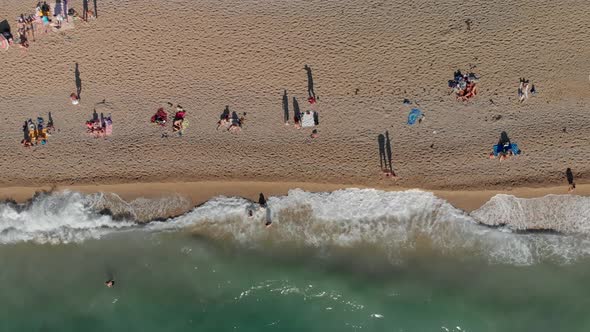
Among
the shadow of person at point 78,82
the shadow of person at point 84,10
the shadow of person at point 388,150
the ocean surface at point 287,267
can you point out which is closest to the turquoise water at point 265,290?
the ocean surface at point 287,267

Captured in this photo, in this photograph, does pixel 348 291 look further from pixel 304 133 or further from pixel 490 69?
pixel 490 69

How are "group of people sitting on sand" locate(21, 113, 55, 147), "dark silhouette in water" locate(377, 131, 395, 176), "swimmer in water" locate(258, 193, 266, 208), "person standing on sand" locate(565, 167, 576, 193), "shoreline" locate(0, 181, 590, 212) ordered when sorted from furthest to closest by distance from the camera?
1. "group of people sitting on sand" locate(21, 113, 55, 147)
2. "swimmer in water" locate(258, 193, 266, 208)
3. "dark silhouette in water" locate(377, 131, 395, 176)
4. "shoreline" locate(0, 181, 590, 212)
5. "person standing on sand" locate(565, 167, 576, 193)

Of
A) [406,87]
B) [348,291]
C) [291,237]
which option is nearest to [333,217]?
[291,237]

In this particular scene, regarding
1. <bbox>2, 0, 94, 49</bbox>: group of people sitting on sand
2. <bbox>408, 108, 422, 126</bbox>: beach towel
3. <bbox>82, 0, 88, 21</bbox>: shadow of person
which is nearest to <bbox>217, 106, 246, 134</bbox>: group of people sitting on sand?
<bbox>408, 108, 422, 126</bbox>: beach towel

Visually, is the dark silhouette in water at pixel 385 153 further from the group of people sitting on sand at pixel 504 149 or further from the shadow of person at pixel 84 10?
the shadow of person at pixel 84 10

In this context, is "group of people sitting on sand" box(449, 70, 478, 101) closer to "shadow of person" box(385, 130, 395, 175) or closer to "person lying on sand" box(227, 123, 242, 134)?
"shadow of person" box(385, 130, 395, 175)

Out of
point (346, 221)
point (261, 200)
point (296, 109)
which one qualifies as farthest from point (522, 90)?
point (261, 200)

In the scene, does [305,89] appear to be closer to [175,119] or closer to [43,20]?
[175,119]
